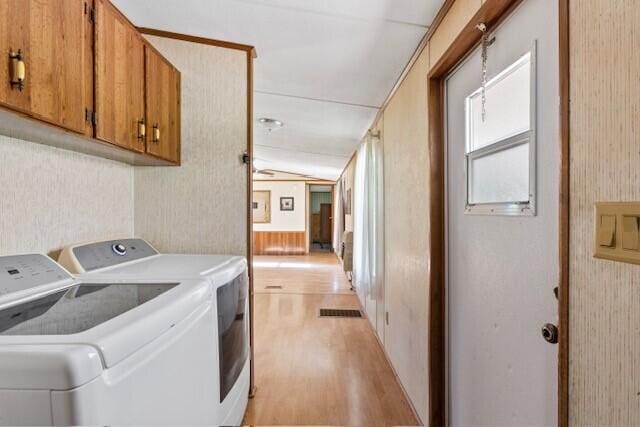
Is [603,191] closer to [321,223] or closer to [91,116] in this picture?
[91,116]

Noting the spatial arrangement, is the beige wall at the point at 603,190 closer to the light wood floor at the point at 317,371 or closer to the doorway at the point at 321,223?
the light wood floor at the point at 317,371

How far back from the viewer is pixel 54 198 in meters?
1.50

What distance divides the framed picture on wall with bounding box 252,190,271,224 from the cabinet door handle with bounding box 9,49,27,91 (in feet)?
28.1

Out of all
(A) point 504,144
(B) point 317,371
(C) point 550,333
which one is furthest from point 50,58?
(B) point 317,371

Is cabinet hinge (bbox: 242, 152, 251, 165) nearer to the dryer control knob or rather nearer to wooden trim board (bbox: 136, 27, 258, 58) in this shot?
wooden trim board (bbox: 136, 27, 258, 58)

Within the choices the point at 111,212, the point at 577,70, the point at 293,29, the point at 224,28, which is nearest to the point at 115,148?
the point at 111,212

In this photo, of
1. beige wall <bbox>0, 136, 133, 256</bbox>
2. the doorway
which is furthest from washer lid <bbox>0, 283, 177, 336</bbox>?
the doorway

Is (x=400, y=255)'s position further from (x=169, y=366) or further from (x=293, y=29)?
(x=169, y=366)

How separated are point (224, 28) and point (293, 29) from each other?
1.34 feet

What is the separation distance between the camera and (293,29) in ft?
5.91

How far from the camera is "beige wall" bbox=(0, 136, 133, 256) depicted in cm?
131

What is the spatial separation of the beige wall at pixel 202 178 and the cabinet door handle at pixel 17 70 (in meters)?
1.16

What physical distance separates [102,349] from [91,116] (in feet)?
3.37

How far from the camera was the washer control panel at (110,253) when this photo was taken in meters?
1.49
